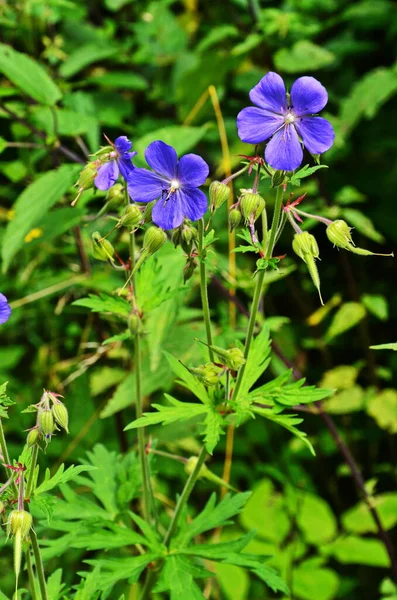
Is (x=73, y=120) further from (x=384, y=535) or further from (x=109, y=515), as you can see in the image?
(x=384, y=535)

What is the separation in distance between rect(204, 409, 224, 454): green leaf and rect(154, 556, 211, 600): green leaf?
1.28 ft

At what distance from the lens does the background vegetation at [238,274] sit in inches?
111

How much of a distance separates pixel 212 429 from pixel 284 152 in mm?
596

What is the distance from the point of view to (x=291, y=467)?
318cm

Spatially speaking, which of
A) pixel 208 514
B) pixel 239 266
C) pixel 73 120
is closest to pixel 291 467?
pixel 239 266

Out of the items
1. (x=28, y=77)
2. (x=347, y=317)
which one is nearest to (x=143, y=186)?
(x=28, y=77)

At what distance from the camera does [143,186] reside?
1.42 metres

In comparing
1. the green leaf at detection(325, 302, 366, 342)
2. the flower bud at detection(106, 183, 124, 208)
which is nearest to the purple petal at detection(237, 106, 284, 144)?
the flower bud at detection(106, 183, 124, 208)

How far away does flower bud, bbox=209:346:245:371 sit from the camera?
146 cm

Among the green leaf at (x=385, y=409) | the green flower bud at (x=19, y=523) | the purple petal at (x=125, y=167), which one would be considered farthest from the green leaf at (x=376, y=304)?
the green flower bud at (x=19, y=523)

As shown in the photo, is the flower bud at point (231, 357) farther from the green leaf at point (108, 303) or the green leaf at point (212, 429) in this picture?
the green leaf at point (108, 303)

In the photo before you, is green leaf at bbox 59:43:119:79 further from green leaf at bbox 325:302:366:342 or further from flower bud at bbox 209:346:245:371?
flower bud at bbox 209:346:245:371

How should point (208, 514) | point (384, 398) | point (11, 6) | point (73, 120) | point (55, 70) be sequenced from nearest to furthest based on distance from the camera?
point (208, 514) < point (73, 120) < point (384, 398) < point (11, 6) < point (55, 70)

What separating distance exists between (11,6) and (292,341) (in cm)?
202
